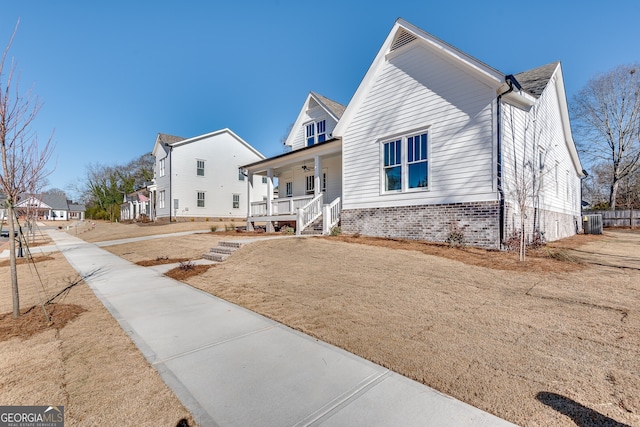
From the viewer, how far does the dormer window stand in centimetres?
1814

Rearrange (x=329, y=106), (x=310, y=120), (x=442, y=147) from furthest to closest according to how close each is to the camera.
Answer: (x=310, y=120) → (x=329, y=106) → (x=442, y=147)

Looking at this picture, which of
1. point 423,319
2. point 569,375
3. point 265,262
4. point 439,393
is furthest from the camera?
point 265,262

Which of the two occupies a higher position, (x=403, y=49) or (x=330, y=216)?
(x=403, y=49)

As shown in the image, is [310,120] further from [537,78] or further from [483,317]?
[483,317]

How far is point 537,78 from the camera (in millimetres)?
11875

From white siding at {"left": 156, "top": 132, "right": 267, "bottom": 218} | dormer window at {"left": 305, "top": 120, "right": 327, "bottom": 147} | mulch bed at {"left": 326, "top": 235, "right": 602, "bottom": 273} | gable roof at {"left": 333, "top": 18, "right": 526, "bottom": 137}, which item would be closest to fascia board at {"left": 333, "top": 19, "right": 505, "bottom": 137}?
gable roof at {"left": 333, "top": 18, "right": 526, "bottom": 137}

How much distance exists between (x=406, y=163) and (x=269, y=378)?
9.41m

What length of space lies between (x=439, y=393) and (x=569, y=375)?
125cm

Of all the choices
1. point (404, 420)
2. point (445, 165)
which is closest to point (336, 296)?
point (404, 420)

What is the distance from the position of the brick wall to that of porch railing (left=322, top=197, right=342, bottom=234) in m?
0.64

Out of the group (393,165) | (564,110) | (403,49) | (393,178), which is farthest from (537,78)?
(393,178)

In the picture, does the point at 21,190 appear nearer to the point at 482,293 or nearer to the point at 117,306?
the point at 117,306

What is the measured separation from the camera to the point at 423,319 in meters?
3.98

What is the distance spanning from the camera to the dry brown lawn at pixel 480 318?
7.79ft
